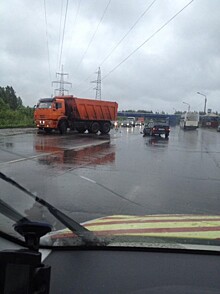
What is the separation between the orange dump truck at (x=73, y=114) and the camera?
3362cm

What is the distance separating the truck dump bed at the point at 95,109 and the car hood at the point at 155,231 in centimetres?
3191

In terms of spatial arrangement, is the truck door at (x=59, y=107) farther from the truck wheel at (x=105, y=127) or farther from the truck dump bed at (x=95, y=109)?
the truck wheel at (x=105, y=127)

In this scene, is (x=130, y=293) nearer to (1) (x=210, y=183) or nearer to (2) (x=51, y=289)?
(2) (x=51, y=289)

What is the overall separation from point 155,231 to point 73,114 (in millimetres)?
32594

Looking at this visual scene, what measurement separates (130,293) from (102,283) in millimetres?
183

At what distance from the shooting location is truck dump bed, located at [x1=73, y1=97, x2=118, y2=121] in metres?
35.9

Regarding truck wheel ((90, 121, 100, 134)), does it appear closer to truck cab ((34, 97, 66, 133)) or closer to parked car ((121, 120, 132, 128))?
truck cab ((34, 97, 66, 133))

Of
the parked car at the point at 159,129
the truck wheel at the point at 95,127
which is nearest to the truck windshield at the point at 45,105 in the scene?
A: the truck wheel at the point at 95,127

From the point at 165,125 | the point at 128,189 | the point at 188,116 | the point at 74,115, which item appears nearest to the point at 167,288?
the point at 128,189

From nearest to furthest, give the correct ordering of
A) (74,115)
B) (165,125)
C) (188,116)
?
(74,115), (165,125), (188,116)

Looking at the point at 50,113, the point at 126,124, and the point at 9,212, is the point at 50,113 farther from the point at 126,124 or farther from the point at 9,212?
the point at 126,124

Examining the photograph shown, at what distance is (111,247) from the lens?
273 cm

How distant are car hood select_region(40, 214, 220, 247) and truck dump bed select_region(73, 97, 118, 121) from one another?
31913mm

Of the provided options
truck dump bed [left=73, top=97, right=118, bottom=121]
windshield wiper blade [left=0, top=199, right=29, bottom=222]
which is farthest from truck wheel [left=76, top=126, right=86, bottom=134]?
windshield wiper blade [left=0, top=199, right=29, bottom=222]
